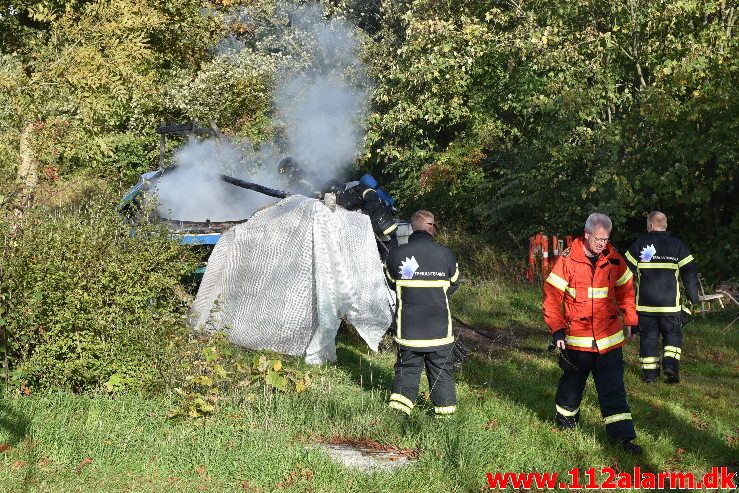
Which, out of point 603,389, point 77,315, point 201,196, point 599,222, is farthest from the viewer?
point 201,196

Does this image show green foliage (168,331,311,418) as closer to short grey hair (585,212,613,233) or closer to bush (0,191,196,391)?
bush (0,191,196,391)

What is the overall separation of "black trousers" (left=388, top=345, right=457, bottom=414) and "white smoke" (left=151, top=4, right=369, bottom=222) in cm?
330

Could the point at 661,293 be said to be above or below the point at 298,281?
above

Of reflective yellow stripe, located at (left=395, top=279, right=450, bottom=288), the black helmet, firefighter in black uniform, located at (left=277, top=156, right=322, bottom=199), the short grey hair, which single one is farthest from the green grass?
the black helmet

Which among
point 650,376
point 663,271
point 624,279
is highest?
point 624,279

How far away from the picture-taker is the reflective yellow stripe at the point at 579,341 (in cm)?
648

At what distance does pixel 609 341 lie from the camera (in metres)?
6.49

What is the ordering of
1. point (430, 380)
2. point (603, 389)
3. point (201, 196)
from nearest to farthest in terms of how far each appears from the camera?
point (603, 389)
point (430, 380)
point (201, 196)

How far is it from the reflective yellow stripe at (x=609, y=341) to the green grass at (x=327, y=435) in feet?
2.26

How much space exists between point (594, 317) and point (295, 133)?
13850 mm

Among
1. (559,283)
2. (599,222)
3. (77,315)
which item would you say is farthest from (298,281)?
(599,222)

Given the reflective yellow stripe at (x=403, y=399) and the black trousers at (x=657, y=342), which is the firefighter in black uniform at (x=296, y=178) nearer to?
the black trousers at (x=657, y=342)

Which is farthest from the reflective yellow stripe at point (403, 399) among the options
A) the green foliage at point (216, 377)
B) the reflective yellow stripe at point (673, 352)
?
the reflective yellow stripe at point (673, 352)

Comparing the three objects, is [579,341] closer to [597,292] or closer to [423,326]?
[597,292]
